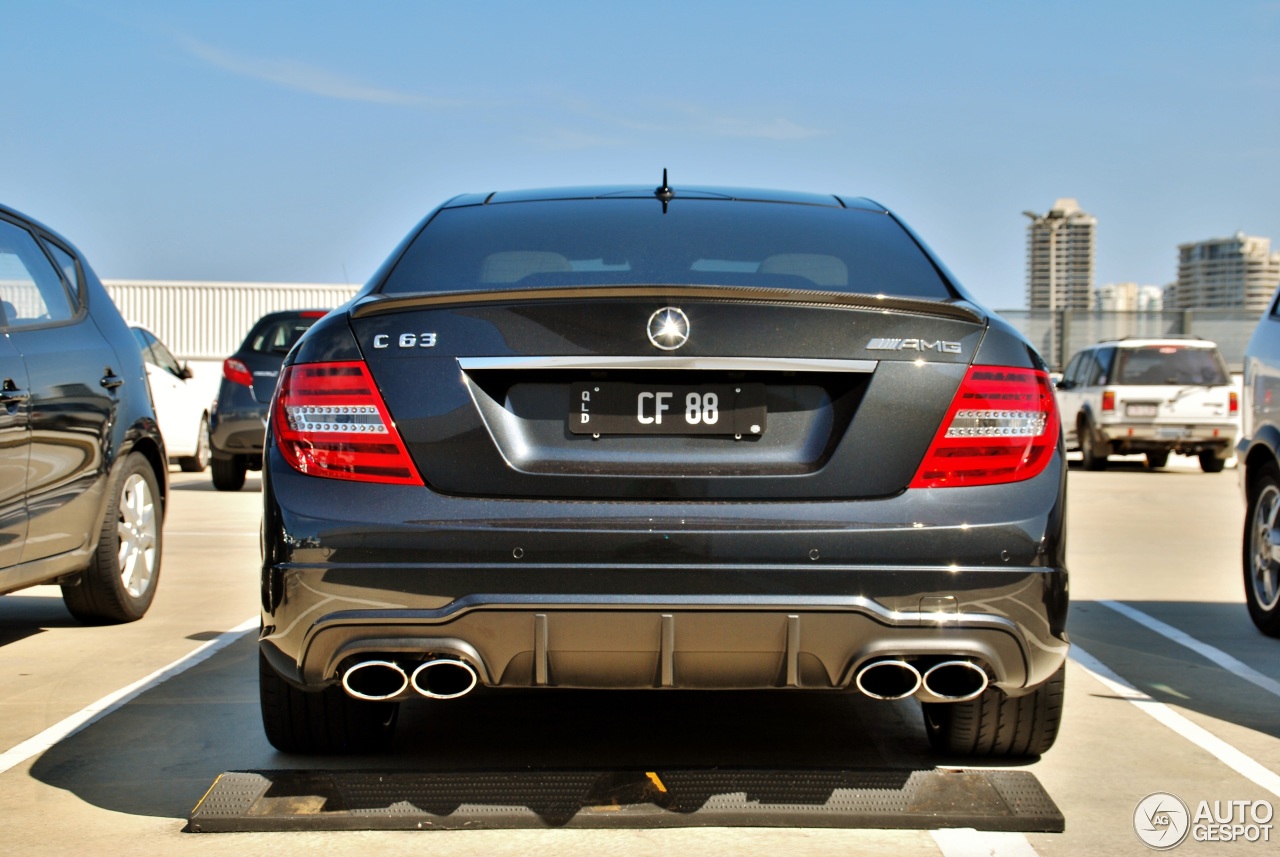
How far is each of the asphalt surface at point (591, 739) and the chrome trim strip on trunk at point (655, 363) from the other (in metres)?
1.10

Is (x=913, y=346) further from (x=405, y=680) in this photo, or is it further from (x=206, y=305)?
(x=206, y=305)

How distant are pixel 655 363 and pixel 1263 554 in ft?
14.7

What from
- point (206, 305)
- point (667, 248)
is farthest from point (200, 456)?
point (206, 305)

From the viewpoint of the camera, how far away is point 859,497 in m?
3.58

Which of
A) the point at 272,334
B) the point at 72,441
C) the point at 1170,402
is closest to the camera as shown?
the point at 72,441

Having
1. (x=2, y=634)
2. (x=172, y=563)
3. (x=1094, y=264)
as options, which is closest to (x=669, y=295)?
(x=2, y=634)

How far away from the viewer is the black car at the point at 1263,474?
6910 millimetres

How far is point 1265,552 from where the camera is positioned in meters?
7.00

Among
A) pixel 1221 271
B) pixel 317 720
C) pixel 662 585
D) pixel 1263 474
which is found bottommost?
pixel 317 720

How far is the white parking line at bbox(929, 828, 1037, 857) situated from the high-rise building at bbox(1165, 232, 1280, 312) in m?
160

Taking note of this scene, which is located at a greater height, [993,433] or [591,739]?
[993,433]

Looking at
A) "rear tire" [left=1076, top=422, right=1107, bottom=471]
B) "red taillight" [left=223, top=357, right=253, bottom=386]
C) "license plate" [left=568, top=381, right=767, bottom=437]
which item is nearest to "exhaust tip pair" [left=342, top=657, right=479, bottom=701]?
"license plate" [left=568, top=381, right=767, bottom=437]

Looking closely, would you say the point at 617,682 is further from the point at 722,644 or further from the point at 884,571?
the point at 884,571

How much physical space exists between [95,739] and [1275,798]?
335cm
